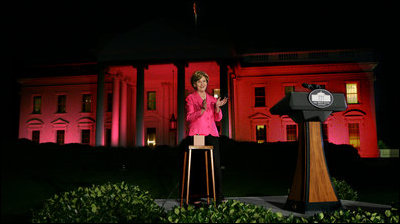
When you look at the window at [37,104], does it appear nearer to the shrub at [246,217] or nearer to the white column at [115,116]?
the white column at [115,116]

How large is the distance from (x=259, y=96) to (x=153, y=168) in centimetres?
1521

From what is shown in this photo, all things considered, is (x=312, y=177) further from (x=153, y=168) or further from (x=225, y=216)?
(x=153, y=168)

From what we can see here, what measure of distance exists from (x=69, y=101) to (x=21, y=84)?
5487 mm

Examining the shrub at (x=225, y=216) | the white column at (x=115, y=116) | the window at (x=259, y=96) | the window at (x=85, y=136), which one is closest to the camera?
the shrub at (x=225, y=216)

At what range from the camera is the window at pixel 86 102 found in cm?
3039

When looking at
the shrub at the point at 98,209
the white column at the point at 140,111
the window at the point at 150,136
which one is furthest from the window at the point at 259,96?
the shrub at the point at 98,209

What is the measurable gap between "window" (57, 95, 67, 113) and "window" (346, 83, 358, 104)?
83.3 feet

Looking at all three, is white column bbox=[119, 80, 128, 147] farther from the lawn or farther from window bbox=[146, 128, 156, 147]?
the lawn

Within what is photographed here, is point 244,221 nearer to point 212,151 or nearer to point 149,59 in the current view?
point 212,151

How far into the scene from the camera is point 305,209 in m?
4.25

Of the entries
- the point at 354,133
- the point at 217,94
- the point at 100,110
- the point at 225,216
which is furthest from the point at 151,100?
the point at 225,216

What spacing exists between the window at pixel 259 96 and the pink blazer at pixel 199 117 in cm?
2385

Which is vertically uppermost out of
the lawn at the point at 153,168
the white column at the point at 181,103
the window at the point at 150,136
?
the white column at the point at 181,103

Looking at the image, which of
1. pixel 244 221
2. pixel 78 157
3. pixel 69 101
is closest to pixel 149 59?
pixel 78 157
